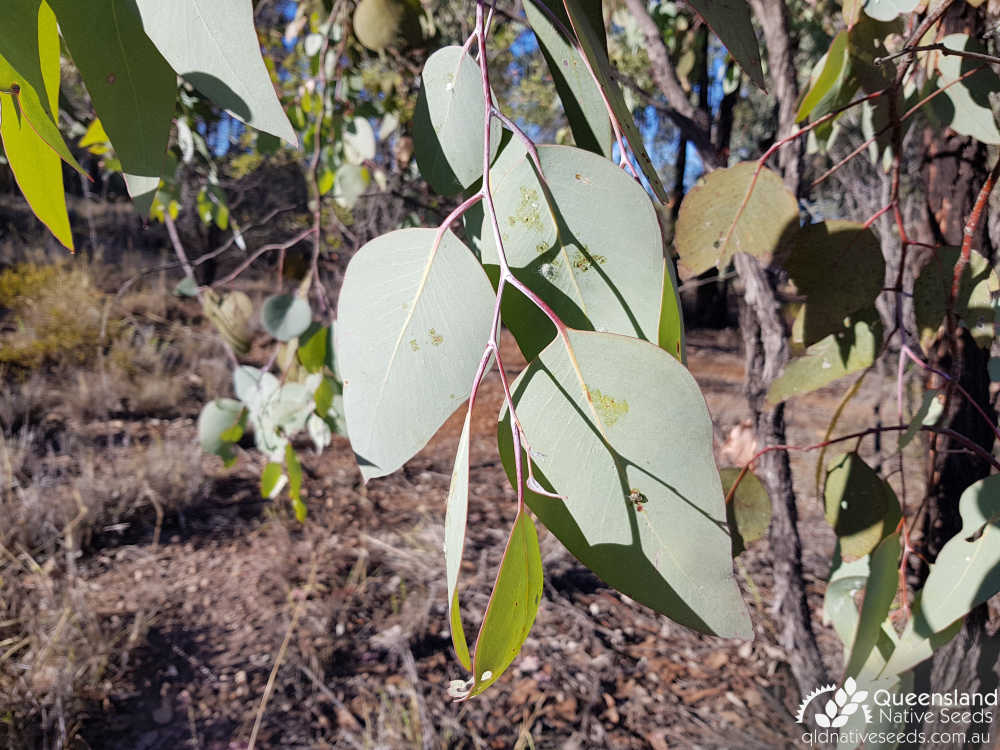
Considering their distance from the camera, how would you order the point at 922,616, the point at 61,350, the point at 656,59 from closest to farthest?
the point at 922,616 → the point at 656,59 → the point at 61,350

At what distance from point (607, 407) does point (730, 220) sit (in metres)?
0.29

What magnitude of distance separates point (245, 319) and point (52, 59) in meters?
0.87

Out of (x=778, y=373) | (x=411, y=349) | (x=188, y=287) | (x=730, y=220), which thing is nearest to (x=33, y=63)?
(x=411, y=349)

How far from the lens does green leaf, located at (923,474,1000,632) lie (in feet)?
1.34

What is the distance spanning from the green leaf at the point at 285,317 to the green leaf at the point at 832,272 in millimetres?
576

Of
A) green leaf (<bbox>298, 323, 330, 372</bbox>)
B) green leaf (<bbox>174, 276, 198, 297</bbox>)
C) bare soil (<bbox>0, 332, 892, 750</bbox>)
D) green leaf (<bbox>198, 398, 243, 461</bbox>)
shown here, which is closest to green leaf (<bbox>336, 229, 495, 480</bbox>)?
green leaf (<bbox>298, 323, 330, 372</bbox>)

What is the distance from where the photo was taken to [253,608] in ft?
5.43

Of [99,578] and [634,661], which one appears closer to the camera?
[634,661]

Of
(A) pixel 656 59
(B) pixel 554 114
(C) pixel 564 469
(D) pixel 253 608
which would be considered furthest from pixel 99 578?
(B) pixel 554 114

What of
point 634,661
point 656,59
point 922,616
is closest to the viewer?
point 922,616

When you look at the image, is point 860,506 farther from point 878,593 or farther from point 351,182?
point 351,182

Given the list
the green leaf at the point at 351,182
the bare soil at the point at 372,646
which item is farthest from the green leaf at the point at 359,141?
the bare soil at the point at 372,646

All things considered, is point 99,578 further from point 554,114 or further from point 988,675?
point 554,114

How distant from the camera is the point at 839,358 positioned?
0.57 m
